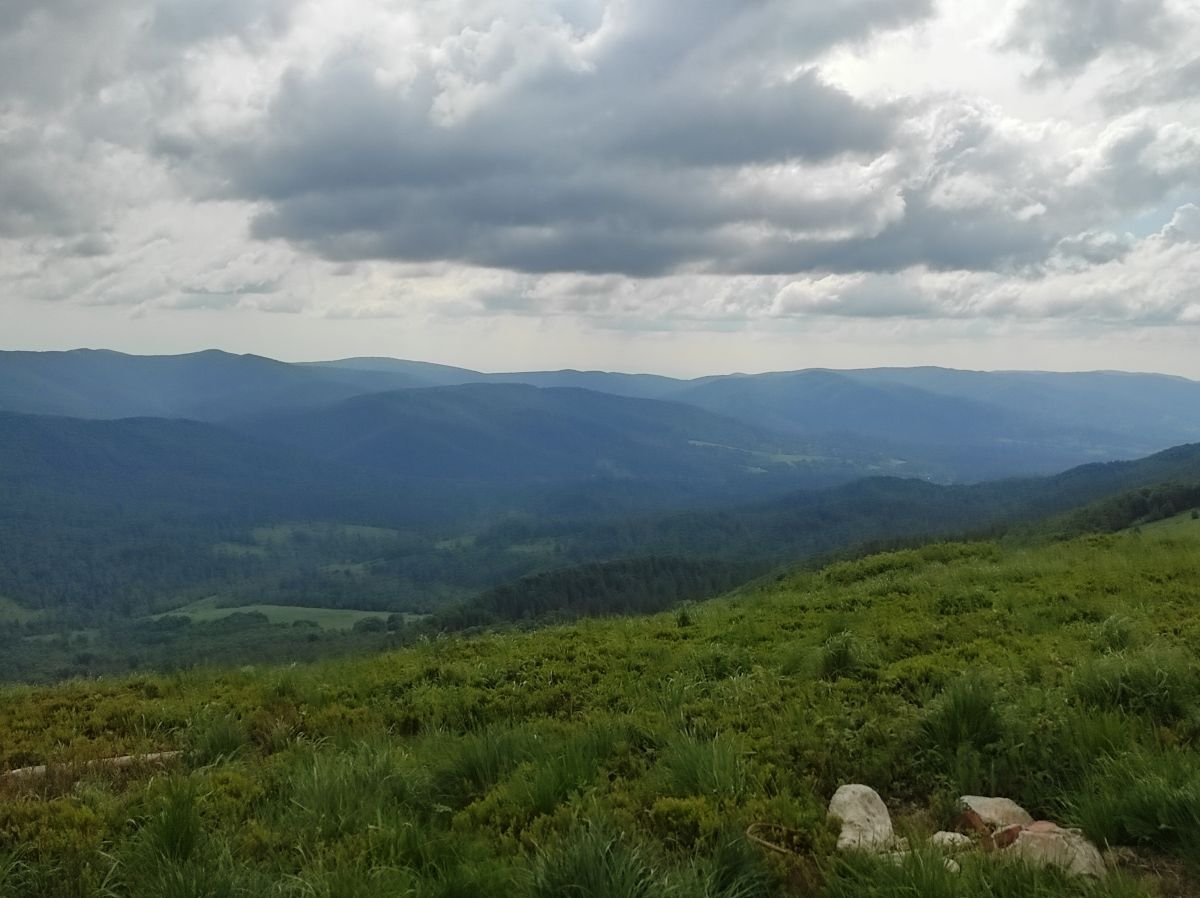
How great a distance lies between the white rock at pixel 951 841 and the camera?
4.66m

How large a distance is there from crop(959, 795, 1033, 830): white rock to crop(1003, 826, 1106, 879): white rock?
0.37m

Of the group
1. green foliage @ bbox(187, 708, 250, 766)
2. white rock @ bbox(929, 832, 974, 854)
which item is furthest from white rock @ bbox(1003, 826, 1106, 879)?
green foliage @ bbox(187, 708, 250, 766)

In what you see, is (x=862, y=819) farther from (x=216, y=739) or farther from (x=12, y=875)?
(x=216, y=739)

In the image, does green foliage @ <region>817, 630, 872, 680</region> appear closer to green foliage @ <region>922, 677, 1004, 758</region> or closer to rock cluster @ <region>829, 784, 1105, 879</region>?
green foliage @ <region>922, 677, 1004, 758</region>

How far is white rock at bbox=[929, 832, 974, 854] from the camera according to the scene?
466cm

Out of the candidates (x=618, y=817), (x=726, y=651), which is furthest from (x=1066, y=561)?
(x=618, y=817)

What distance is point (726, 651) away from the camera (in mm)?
11180

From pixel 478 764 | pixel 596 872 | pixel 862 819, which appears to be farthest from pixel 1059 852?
pixel 478 764

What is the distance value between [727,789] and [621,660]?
5.47 meters

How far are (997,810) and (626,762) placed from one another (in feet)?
9.31

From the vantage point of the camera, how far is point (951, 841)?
15.9 ft

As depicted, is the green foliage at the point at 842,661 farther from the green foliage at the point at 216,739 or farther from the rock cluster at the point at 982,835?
the green foliage at the point at 216,739

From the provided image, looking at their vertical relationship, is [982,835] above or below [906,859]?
below

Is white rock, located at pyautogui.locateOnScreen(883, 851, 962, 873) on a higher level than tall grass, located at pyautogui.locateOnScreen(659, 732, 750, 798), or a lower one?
higher
